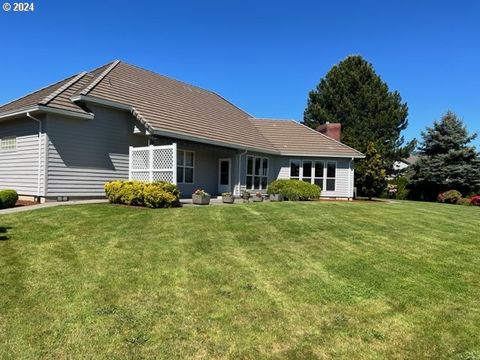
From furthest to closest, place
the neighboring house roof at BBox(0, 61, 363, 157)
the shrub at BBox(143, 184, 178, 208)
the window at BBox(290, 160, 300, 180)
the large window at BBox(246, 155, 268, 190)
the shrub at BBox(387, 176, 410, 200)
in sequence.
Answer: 1. the shrub at BBox(387, 176, 410, 200)
2. the window at BBox(290, 160, 300, 180)
3. the large window at BBox(246, 155, 268, 190)
4. the neighboring house roof at BBox(0, 61, 363, 157)
5. the shrub at BBox(143, 184, 178, 208)

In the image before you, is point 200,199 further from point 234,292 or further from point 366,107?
point 366,107

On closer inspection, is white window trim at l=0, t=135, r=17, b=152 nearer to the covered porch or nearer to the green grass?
the covered porch

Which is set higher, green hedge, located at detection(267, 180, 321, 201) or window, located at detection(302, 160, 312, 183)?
window, located at detection(302, 160, 312, 183)

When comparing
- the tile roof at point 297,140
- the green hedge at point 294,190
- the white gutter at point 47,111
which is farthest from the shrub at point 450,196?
the white gutter at point 47,111

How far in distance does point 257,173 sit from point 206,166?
13.6ft

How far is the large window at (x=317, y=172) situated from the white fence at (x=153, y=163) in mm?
12249

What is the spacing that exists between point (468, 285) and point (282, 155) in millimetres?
19306

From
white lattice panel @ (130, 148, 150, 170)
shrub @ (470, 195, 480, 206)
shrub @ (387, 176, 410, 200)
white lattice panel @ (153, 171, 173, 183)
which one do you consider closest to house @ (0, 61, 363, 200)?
white lattice panel @ (130, 148, 150, 170)

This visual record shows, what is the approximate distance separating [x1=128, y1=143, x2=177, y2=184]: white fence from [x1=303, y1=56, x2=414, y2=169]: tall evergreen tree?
88.8 ft

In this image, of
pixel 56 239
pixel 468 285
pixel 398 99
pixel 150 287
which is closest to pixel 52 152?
pixel 56 239

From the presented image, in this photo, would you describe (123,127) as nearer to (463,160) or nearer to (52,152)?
(52,152)

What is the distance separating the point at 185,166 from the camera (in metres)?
19.4

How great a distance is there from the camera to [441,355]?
418 centimetres

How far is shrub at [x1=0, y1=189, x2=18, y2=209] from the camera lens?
1282 cm
